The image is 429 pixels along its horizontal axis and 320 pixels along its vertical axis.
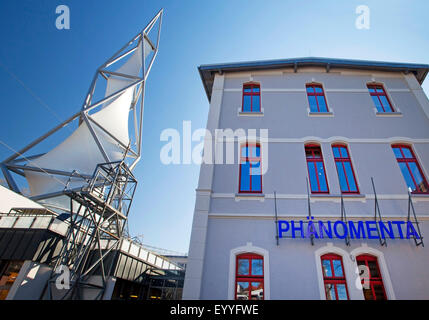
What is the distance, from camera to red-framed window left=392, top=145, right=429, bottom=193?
32.0 ft

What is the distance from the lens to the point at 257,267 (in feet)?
26.9

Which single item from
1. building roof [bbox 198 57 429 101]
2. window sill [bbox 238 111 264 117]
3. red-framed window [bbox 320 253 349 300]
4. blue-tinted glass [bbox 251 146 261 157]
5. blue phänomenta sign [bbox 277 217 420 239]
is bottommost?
red-framed window [bbox 320 253 349 300]

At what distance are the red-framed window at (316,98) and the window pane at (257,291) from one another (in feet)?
28.6

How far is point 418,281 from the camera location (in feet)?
25.1

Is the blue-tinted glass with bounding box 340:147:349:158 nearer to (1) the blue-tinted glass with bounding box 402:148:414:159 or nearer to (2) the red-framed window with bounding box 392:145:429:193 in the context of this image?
(2) the red-framed window with bounding box 392:145:429:193

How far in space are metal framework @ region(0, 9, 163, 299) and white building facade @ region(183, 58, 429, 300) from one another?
19.7ft

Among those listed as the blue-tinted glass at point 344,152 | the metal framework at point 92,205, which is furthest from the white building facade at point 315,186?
the metal framework at point 92,205

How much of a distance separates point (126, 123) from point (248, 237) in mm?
14041

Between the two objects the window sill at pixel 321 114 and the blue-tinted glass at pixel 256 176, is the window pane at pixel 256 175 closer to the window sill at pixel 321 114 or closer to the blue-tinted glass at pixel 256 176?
the blue-tinted glass at pixel 256 176

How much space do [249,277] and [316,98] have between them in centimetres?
969

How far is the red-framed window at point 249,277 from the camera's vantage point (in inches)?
303

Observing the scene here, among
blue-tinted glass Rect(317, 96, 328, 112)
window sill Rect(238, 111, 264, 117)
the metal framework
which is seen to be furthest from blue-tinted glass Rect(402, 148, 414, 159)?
the metal framework
